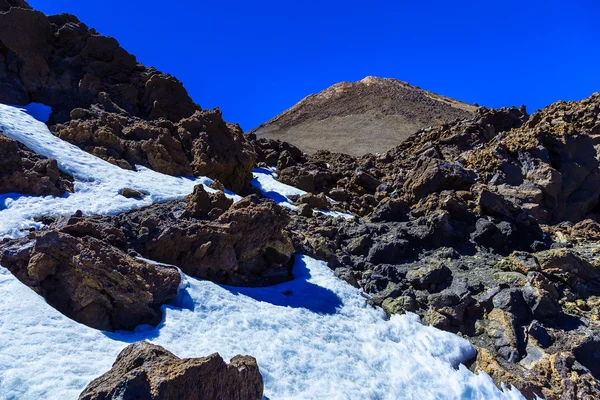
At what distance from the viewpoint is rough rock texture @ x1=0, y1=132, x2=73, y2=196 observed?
13312mm

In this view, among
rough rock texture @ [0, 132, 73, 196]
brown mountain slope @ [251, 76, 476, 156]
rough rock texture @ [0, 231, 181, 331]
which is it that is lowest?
rough rock texture @ [0, 231, 181, 331]

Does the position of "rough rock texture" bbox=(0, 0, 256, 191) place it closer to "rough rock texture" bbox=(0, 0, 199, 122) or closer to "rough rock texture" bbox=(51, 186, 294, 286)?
"rough rock texture" bbox=(0, 0, 199, 122)

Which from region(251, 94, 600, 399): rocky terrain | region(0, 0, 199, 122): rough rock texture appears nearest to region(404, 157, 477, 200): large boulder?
region(251, 94, 600, 399): rocky terrain

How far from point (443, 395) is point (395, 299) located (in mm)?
3362

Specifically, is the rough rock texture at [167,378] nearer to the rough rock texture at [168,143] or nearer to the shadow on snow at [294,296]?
the shadow on snow at [294,296]

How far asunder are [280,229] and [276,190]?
851 centimetres

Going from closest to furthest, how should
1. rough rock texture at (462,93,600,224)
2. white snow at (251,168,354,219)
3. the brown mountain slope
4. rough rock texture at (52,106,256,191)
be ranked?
rough rock texture at (52,106,256,191) → rough rock texture at (462,93,600,224) → white snow at (251,168,354,219) → the brown mountain slope

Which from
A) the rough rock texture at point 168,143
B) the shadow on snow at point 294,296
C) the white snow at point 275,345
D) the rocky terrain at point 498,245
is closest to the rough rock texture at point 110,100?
the rough rock texture at point 168,143

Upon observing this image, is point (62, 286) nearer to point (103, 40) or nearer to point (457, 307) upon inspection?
point (457, 307)

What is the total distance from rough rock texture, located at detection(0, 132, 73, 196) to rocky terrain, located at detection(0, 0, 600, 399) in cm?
5

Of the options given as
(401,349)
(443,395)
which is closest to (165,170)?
(401,349)

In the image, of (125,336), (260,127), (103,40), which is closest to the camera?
(125,336)

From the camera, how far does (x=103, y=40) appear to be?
23359 mm

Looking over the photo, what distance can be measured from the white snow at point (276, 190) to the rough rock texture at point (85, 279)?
9.94 metres
